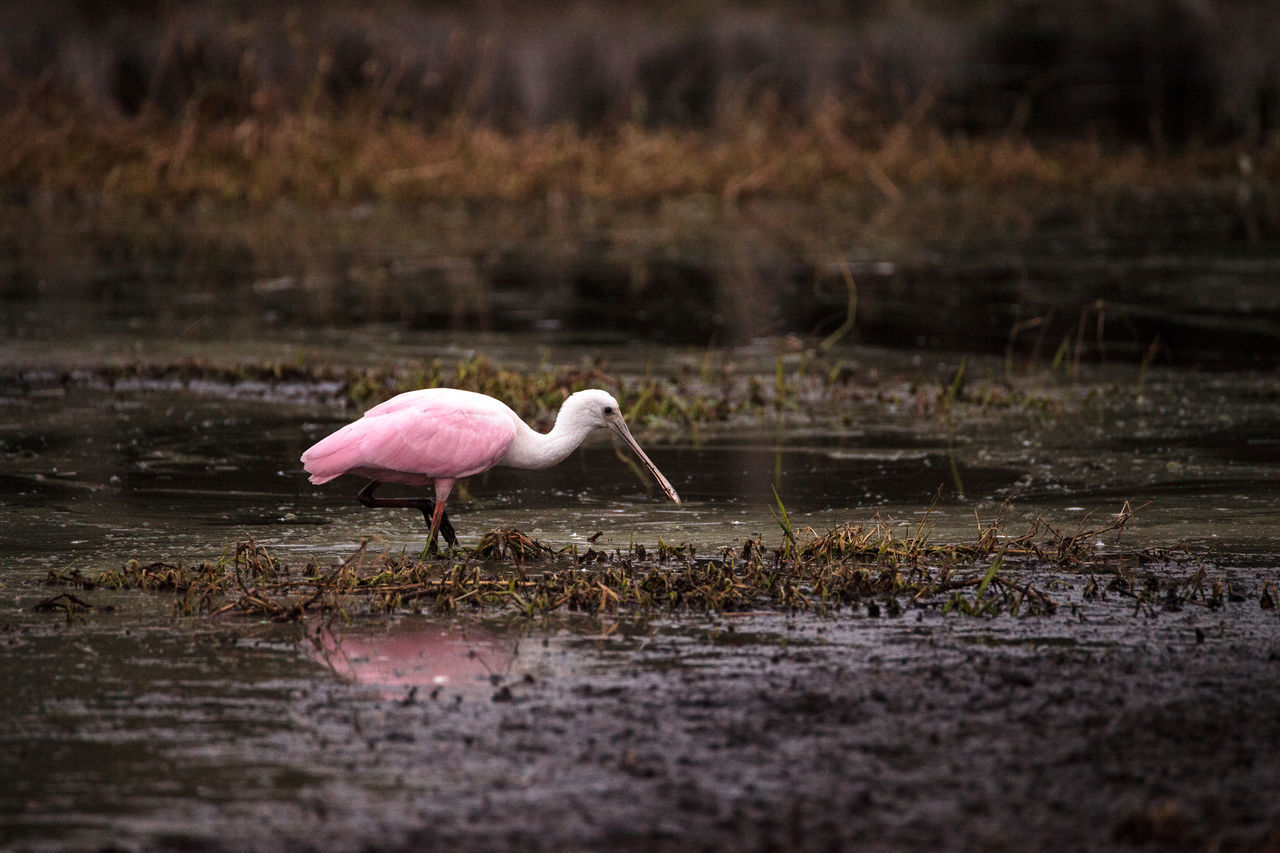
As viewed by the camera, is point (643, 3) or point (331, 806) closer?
point (331, 806)

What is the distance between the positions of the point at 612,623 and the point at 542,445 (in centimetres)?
140

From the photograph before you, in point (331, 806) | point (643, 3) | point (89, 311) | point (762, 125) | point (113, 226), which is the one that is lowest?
point (331, 806)

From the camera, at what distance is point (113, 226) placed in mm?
19812

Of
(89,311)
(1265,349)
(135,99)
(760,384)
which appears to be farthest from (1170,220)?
(135,99)

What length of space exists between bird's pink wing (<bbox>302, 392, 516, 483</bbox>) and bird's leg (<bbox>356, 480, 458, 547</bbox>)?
0.17 metres

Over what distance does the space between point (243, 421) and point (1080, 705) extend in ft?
20.4

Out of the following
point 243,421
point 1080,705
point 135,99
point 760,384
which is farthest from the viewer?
point 135,99

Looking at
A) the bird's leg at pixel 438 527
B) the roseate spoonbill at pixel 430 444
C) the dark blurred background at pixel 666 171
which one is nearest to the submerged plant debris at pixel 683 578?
the bird's leg at pixel 438 527

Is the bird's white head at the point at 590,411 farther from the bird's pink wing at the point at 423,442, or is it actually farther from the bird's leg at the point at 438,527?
the bird's leg at the point at 438,527

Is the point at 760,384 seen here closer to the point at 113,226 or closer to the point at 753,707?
the point at 753,707

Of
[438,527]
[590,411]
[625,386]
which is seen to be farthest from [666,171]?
[438,527]

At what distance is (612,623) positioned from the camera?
5949 mm

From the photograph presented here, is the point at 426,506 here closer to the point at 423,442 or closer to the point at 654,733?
the point at 423,442

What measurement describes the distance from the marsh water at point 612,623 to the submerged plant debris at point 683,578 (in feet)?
0.38
